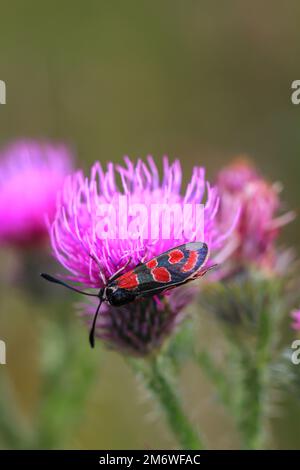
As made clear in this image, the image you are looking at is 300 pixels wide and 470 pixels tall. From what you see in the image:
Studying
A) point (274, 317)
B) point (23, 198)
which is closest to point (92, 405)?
point (23, 198)

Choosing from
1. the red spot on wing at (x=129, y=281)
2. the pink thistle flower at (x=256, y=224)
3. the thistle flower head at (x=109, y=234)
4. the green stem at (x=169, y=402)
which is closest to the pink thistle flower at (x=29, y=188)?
the pink thistle flower at (x=256, y=224)

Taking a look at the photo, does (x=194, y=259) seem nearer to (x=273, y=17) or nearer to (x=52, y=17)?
(x=273, y=17)

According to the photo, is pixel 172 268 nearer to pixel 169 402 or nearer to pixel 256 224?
pixel 169 402

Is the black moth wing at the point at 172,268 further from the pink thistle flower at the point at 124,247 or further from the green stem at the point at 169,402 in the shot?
the green stem at the point at 169,402

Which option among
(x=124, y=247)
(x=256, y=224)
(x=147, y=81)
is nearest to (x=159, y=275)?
(x=124, y=247)

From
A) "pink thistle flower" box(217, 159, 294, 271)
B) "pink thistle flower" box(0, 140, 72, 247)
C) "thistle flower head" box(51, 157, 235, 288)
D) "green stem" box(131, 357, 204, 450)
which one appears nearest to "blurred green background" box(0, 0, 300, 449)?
"pink thistle flower" box(0, 140, 72, 247)

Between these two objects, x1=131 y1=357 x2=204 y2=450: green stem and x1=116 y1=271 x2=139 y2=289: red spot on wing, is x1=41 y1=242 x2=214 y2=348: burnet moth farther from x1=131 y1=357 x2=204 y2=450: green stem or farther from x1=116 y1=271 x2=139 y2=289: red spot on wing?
x1=131 y1=357 x2=204 y2=450: green stem

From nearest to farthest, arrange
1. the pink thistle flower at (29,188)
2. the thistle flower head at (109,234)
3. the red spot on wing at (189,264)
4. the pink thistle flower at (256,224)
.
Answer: the red spot on wing at (189,264) < the thistle flower head at (109,234) < the pink thistle flower at (256,224) < the pink thistle flower at (29,188)
